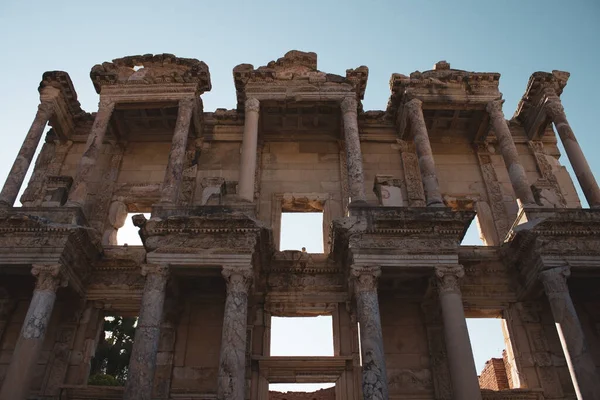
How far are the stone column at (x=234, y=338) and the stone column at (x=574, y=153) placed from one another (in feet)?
30.6

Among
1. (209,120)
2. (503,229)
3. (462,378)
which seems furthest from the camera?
(209,120)

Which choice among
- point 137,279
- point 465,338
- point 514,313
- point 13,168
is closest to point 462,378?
point 465,338

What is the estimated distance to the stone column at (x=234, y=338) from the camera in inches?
380

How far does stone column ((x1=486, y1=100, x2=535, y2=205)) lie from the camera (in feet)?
43.5

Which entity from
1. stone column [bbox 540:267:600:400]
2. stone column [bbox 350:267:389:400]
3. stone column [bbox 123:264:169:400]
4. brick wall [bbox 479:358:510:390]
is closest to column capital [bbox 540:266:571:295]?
stone column [bbox 540:267:600:400]

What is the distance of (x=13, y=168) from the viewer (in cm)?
1351

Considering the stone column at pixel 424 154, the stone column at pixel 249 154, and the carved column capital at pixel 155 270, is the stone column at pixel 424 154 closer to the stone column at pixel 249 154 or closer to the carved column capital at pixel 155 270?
the stone column at pixel 249 154

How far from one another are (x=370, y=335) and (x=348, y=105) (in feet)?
23.6

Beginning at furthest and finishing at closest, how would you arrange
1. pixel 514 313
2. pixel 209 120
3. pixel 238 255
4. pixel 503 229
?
1. pixel 209 120
2. pixel 503 229
3. pixel 514 313
4. pixel 238 255

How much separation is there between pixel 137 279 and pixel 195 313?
71.7 inches

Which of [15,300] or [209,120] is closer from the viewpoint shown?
[15,300]

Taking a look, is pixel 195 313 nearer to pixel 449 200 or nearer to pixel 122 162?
pixel 122 162

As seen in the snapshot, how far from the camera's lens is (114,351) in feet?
97.3

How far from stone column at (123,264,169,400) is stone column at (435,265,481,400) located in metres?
6.10
